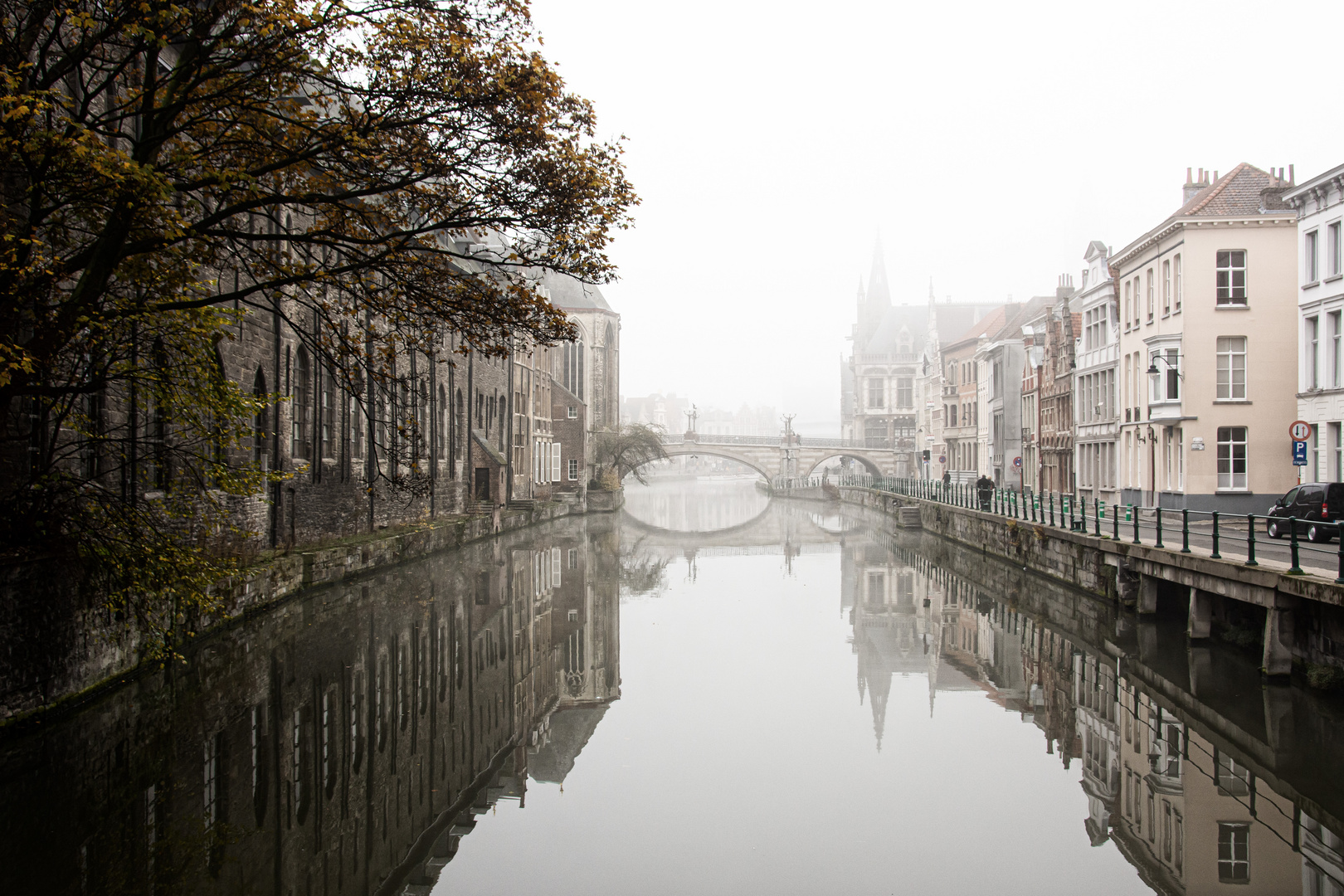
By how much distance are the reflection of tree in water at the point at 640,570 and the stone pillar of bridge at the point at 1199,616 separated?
35.1 feet

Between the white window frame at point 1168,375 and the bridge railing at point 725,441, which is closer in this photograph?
the white window frame at point 1168,375

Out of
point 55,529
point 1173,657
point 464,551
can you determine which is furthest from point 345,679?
point 464,551

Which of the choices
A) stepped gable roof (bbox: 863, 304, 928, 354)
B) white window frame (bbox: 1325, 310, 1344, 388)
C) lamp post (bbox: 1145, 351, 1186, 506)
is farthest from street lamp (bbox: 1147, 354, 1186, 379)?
stepped gable roof (bbox: 863, 304, 928, 354)

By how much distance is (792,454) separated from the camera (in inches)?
3307

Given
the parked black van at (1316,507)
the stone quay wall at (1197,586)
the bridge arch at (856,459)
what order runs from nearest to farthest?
the stone quay wall at (1197,586)
the parked black van at (1316,507)
the bridge arch at (856,459)

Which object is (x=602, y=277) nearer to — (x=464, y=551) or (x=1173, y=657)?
(x=1173, y=657)

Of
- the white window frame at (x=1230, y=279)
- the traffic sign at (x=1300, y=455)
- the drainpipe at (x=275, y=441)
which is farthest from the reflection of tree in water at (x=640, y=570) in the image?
the white window frame at (x=1230, y=279)

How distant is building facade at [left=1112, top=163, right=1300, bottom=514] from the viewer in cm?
2670

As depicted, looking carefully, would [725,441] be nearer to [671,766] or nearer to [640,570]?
[640,570]

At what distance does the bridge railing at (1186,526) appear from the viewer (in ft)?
42.7

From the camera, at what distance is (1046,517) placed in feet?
85.9

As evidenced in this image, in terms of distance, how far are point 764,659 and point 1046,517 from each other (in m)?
14.3

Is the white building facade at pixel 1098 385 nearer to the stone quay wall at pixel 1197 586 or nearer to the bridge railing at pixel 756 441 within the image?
the stone quay wall at pixel 1197 586

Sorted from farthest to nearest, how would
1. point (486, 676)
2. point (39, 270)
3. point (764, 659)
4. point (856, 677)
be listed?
point (764, 659) < point (856, 677) < point (486, 676) < point (39, 270)
